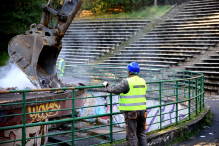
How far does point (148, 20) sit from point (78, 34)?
721 cm

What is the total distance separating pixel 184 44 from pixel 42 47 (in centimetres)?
1254

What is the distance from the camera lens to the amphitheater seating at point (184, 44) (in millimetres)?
14823

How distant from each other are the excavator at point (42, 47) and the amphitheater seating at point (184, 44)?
916 centimetres

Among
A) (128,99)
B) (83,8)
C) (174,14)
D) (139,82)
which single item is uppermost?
(83,8)

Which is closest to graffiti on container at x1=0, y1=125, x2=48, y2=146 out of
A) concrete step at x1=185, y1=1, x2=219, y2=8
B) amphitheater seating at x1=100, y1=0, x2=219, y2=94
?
amphitheater seating at x1=100, y1=0, x2=219, y2=94

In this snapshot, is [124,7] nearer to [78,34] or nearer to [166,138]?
[78,34]

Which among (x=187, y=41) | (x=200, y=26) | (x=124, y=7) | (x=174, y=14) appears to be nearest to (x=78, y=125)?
(x=187, y=41)

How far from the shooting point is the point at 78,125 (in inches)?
497

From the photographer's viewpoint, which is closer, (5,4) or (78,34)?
(5,4)

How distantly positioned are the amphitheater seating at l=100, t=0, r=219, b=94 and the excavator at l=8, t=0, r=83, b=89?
9155 millimetres

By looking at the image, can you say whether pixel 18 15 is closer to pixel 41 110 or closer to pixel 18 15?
pixel 18 15

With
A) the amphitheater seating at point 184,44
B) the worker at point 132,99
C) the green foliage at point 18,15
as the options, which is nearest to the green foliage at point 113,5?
the amphitheater seating at point 184,44

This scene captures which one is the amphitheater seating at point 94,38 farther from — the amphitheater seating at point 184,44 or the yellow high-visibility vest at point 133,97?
the yellow high-visibility vest at point 133,97

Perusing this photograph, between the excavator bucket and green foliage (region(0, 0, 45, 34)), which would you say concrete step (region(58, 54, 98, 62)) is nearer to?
green foliage (region(0, 0, 45, 34))
